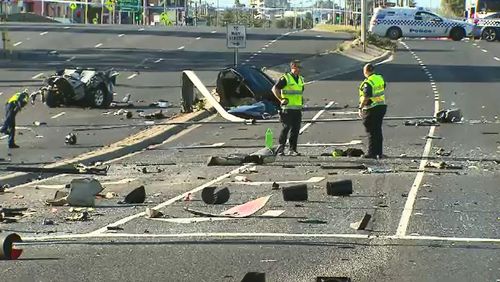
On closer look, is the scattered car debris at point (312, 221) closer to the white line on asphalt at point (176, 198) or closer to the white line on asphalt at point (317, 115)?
the white line on asphalt at point (176, 198)

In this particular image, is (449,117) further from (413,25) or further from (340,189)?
(413,25)

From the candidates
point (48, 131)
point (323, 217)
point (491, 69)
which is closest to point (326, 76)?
point (491, 69)

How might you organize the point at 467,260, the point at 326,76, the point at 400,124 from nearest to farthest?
1. the point at 467,260
2. the point at 400,124
3. the point at 326,76

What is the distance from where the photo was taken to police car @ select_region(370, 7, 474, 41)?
2719 inches

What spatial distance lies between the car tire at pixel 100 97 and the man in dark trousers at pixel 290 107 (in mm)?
12652

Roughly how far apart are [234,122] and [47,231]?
1481 cm

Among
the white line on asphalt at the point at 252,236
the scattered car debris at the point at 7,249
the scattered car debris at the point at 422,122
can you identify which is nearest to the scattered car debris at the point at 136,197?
the white line on asphalt at the point at 252,236

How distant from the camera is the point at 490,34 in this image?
72.8 metres

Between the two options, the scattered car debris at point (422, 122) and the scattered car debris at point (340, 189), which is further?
the scattered car debris at point (422, 122)

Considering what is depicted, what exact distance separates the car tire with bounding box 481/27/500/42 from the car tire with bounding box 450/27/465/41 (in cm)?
259

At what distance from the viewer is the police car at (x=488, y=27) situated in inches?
2810

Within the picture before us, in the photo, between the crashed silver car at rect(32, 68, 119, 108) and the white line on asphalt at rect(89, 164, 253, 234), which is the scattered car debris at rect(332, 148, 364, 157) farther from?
the crashed silver car at rect(32, 68, 119, 108)

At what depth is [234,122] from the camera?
1005 inches

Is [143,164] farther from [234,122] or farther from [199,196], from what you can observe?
[234,122]
